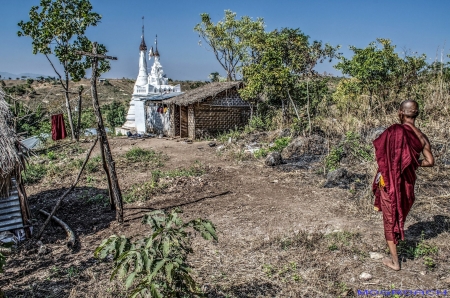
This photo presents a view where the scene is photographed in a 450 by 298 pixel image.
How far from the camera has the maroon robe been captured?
3404mm

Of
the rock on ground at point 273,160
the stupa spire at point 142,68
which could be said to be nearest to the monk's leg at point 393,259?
the rock on ground at point 273,160

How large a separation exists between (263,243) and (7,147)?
12.5 feet

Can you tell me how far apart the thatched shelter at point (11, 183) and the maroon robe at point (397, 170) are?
16.0 ft

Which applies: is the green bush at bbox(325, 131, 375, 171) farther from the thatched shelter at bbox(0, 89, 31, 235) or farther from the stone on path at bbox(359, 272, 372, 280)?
the thatched shelter at bbox(0, 89, 31, 235)

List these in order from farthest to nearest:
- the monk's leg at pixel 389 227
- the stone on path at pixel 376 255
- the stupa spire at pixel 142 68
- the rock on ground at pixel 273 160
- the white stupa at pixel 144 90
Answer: the stupa spire at pixel 142 68 < the white stupa at pixel 144 90 < the rock on ground at pixel 273 160 < the stone on path at pixel 376 255 < the monk's leg at pixel 389 227

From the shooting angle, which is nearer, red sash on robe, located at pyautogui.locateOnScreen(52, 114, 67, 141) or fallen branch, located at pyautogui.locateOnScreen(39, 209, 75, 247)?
fallen branch, located at pyautogui.locateOnScreen(39, 209, 75, 247)

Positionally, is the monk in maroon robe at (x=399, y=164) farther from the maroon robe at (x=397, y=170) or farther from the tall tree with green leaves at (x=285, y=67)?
the tall tree with green leaves at (x=285, y=67)

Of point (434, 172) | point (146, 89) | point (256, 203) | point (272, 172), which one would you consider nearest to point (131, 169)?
point (272, 172)

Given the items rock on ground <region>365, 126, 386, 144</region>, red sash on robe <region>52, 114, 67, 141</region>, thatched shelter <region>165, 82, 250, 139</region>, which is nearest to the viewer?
rock on ground <region>365, 126, 386, 144</region>

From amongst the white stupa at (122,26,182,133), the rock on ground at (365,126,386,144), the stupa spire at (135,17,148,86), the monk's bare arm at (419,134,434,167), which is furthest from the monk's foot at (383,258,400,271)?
the stupa spire at (135,17,148,86)

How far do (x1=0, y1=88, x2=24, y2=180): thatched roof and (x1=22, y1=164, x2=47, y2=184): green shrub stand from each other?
4.01 metres

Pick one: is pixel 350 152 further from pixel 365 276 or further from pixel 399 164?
pixel 365 276

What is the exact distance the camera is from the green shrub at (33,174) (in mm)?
8945

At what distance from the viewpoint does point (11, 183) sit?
17.0 feet
